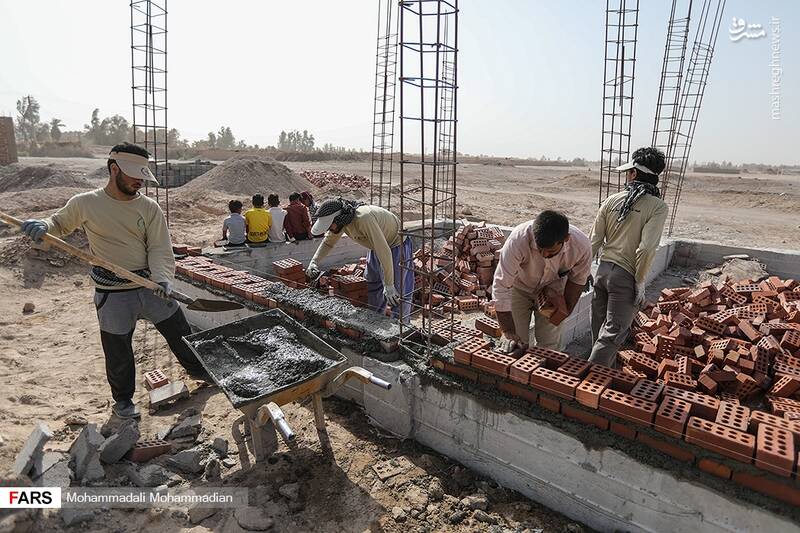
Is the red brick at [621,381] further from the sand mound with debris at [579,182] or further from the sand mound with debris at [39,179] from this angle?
the sand mound with debris at [579,182]

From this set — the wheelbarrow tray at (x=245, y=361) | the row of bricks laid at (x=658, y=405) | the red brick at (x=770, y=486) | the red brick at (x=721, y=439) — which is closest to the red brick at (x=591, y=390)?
the row of bricks laid at (x=658, y=405)

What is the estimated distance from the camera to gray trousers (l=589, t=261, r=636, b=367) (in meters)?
3.85

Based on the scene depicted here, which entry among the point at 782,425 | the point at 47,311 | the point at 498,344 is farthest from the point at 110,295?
the point at 782,425

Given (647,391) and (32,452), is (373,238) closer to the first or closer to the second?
(647,391)

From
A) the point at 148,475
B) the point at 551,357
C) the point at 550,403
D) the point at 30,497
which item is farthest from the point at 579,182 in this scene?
the point at 30,497

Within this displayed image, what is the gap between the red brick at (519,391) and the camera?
2.84 meters

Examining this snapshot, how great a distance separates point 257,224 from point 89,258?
4.06 m

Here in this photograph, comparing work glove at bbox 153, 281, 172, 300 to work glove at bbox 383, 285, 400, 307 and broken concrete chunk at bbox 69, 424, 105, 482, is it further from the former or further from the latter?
work glove at bbox 383, 285, 400, 307

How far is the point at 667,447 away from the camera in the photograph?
2.38 metres

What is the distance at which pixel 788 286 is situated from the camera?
6.12 meters

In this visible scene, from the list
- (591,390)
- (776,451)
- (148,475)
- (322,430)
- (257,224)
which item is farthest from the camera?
(257,224)

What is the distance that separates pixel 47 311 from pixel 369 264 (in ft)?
15.9

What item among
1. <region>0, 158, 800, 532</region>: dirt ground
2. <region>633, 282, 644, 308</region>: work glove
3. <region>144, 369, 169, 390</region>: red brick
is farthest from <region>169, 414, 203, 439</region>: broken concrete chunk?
<region>633, 282, 644, 308</region>: work glove

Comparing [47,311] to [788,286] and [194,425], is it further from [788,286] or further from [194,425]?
[788,286]
